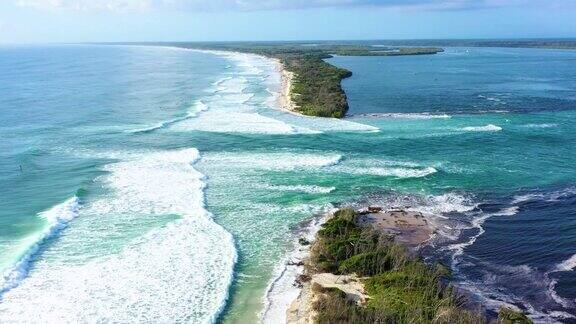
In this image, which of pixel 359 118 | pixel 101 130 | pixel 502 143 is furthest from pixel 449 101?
pixel 101 130

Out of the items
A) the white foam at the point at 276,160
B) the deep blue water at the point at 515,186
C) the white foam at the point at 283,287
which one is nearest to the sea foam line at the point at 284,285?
the white foam at the point at 283,287

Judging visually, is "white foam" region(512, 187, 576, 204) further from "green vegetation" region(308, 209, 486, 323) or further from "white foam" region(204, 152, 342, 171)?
"white foam" region(204, 152, 342, 171)

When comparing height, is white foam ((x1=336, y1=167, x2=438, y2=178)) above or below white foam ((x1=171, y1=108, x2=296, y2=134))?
below

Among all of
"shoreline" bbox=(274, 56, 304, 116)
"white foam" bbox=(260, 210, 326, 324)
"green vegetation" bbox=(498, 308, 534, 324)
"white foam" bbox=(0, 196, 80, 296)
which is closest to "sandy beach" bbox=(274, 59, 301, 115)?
"shoreline" bbox=(274, 56, 304, 116)

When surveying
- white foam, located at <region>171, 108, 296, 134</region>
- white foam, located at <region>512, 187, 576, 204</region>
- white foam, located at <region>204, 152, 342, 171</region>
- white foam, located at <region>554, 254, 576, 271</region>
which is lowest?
white foam, located at <region>554, 254, 576, 271</region>

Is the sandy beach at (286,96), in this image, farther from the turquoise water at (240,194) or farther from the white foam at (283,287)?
Result: the white foam at (283,287)
